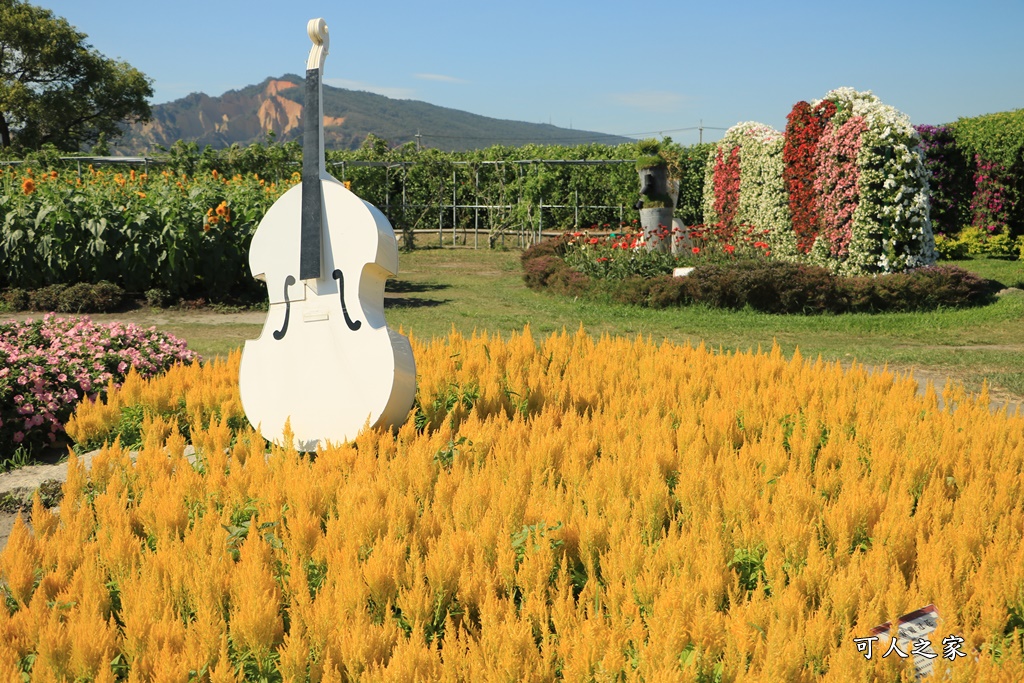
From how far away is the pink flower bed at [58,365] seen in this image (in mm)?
5496

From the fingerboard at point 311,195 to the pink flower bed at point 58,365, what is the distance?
2.05 m

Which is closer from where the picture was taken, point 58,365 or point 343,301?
point 343,301

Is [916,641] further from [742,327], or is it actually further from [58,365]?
[742,327]

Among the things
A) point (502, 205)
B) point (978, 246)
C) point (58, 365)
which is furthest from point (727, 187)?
point (58, 365)

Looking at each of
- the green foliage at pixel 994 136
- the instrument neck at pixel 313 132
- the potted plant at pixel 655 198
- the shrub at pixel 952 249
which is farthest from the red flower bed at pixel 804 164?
the instrument neck at pixel 313 132

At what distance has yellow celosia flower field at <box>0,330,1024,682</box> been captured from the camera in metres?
2.38

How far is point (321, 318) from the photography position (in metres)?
4.47

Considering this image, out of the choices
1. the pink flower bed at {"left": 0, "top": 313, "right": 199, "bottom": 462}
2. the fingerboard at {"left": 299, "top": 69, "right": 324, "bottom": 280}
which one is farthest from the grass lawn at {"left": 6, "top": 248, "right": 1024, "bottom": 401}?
the fingerboard at {"left": 299, "top": 69, "right": 324, "bottom": 280}

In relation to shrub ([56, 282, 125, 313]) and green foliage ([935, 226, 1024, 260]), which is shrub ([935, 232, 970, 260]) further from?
shrub ([56, 282, 125, 313])

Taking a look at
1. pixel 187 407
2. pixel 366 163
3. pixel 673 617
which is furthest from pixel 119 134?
pixel 673 617

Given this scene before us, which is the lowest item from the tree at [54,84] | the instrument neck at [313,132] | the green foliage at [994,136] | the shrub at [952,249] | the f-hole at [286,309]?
the f-hole at [286,309]

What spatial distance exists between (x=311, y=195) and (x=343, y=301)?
1.91 ft

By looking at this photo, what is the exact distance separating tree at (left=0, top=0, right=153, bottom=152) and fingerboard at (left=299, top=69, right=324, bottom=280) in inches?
1792

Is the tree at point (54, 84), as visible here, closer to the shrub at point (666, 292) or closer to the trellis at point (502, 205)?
the trellis at point (502, 205)
